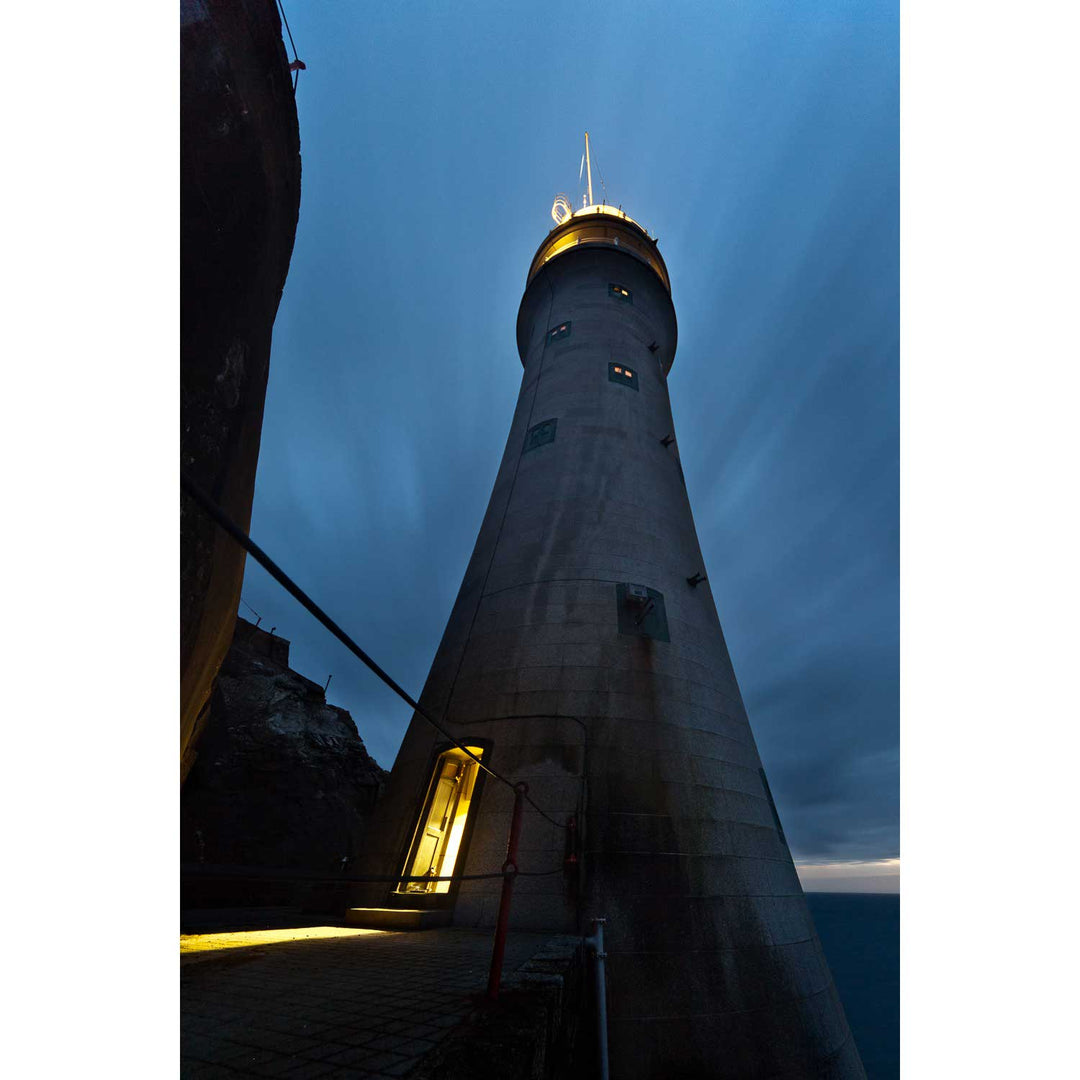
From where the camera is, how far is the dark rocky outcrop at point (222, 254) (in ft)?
19.5

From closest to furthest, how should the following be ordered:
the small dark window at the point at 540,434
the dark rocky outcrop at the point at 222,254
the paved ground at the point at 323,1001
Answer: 1. the paved ground at the point at 323,1001
2. the dark rocky outcrop at the point at 222,254
3. the small dark window at the point at 540,434

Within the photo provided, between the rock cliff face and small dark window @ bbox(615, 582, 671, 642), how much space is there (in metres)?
18.6

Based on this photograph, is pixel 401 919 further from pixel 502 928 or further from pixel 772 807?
pixel 772 807

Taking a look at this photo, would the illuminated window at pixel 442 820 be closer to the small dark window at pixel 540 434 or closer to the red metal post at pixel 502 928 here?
the red metal post at pixel 502 928

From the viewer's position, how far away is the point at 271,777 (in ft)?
90.4

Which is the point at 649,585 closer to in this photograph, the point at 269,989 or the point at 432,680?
the point at 432,680

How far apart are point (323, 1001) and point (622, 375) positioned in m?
14.0

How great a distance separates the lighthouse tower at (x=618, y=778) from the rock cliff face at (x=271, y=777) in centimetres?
1664

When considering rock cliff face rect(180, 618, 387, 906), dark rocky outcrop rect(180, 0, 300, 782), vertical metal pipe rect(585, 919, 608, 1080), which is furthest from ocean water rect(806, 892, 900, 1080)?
dark rocky outcrop rect(180, 0, 300, 782)

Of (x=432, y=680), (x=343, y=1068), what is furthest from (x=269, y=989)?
(x=432, y=680)

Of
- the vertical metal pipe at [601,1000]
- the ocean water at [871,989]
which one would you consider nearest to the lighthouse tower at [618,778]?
the vertical metal pipe at [601,1000]

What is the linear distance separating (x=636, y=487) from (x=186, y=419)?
871 centimetres

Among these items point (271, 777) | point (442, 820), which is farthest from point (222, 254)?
point (271, 777)

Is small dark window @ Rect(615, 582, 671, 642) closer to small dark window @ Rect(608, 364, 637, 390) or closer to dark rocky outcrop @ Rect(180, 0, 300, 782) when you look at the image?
dark rocky outcrop @ Rect(180, 0, 300, 782)
